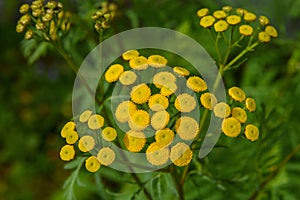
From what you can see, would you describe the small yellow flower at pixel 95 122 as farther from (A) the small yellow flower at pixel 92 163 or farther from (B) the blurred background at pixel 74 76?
(B) the blurred background at pixel 74 76

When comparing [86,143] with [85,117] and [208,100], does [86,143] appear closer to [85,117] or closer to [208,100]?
[85,117]

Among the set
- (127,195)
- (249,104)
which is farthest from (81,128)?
(249,104)

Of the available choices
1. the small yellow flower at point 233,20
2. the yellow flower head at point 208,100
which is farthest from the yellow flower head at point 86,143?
the small yellow flower at point 233,20

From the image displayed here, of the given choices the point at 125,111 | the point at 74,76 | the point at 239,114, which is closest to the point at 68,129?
the point at 125,111

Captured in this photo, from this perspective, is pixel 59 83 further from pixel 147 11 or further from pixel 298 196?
pixel 298 196

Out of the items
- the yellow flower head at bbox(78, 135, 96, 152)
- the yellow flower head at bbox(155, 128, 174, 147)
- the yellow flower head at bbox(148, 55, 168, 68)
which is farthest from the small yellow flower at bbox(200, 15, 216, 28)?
the yellow flower head at bbox(78, 135, 96, 152)

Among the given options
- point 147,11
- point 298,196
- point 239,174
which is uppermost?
point 147,11

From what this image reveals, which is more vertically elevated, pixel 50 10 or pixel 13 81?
pixel 50 10
